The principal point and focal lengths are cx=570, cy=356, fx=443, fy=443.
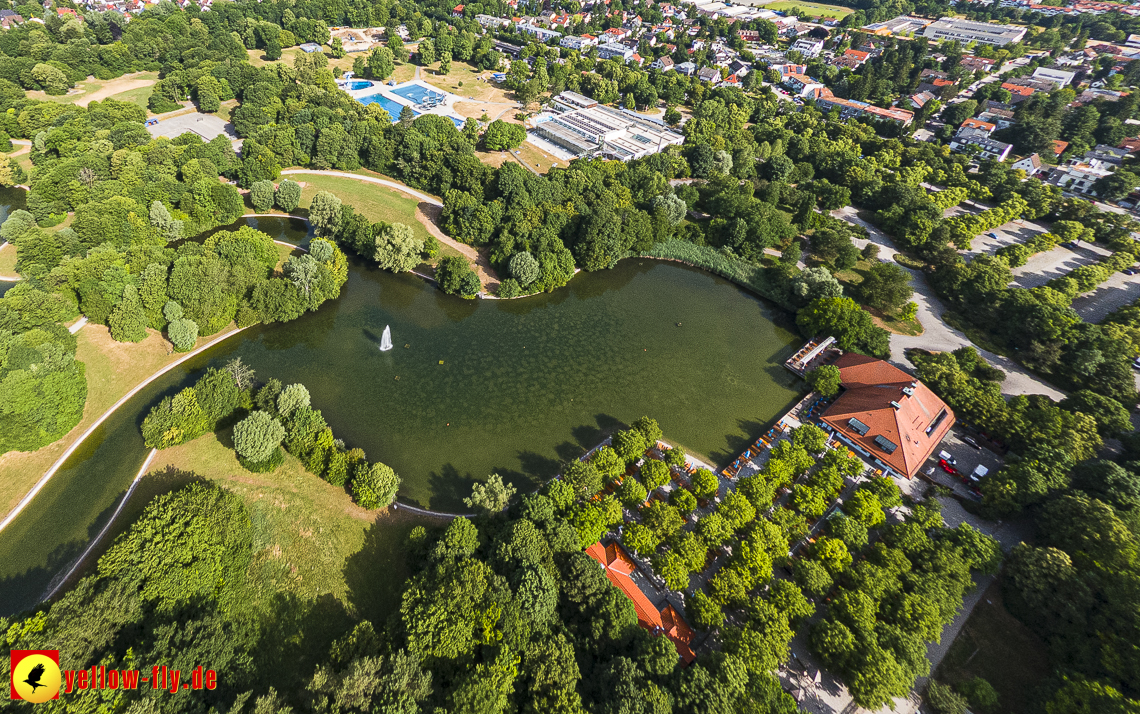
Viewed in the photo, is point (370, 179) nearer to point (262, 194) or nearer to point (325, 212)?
point (262, 194)

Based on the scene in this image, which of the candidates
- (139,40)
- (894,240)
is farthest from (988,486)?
(139,40)

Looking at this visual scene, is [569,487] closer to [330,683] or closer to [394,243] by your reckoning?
[330,683]

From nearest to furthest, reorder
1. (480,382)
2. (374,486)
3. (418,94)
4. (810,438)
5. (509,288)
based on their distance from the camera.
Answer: (374,486) < (810,438) < (480,382) < (509,288) < (418,94)

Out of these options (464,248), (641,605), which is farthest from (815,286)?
(464,248)

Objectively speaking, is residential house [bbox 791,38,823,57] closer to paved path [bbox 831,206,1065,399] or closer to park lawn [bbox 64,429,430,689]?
paved path [bbox 831,206,1065,399]

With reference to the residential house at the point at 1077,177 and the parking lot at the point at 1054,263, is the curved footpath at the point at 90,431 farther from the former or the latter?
the residential house at the point at 1077,177

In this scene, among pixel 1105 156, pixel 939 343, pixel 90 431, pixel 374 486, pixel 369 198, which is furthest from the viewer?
pixel 1105 156
